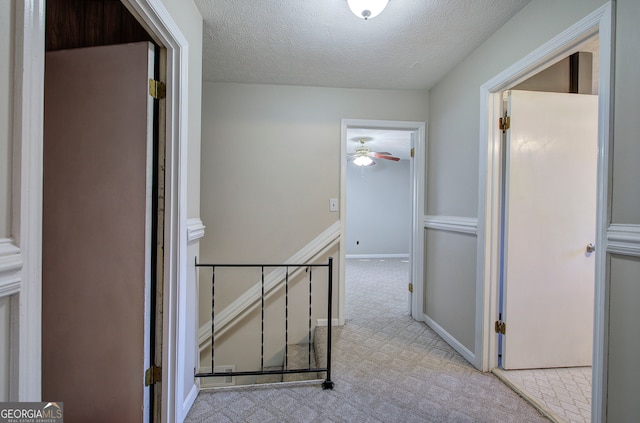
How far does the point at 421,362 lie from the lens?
209 centimetres

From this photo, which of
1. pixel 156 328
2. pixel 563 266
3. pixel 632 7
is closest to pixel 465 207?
pixel 563 266

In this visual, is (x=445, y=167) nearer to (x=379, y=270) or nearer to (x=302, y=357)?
(x=302, y=357)

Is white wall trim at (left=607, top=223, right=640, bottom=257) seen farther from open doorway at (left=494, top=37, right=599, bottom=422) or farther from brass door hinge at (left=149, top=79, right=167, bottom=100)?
brass door hinge at (left=149, top=79, right=167, bottom=100)

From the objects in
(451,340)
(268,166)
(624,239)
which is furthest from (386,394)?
(268,166)

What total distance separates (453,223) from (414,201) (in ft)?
2.09

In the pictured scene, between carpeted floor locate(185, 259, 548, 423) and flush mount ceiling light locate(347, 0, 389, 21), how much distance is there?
215 cm

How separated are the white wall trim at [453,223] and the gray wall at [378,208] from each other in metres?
4.15

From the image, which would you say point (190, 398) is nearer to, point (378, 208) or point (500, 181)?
point (500, 181)

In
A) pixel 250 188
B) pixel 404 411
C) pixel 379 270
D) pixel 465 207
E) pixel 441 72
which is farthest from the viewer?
pixel 379 270

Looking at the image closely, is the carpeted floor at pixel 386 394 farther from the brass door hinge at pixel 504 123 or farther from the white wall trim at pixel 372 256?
the white wall trim at pixel 372 256

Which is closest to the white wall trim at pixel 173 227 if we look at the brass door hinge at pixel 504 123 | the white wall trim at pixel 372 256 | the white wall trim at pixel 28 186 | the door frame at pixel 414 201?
the white wall trim at pixel 28 186

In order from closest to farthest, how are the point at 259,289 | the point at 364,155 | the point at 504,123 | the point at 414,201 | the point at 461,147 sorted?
the point at 504,123 < the point at 461,147 < the point at 259,289 < the point at 414,201 < the point at 364,155

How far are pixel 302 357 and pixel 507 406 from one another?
5.12 ft

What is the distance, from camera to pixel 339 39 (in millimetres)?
1959
